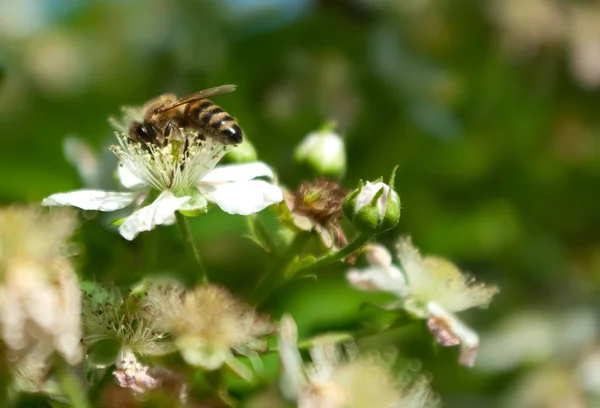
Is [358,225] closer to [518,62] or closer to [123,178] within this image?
[123,178]

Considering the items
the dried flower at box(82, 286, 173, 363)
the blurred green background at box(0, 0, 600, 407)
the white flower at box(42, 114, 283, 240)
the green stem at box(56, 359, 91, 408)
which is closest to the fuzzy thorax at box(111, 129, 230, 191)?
the white flower at box(42, 114, 283, 240)

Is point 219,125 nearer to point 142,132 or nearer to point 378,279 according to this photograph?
point 142,132

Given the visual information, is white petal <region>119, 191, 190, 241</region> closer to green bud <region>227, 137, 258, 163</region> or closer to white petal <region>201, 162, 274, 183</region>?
white petal <region>201, 162, 274, 183</region>

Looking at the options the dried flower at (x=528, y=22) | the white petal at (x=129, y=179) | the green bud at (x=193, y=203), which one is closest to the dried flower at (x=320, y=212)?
the green bud at (x=193, y=203)

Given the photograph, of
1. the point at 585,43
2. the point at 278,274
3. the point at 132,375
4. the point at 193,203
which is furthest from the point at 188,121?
the point at 585,43

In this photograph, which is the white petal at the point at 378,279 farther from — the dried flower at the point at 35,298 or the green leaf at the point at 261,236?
the dried flower at the point at 35,298

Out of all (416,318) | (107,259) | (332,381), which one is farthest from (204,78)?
(332,381)
